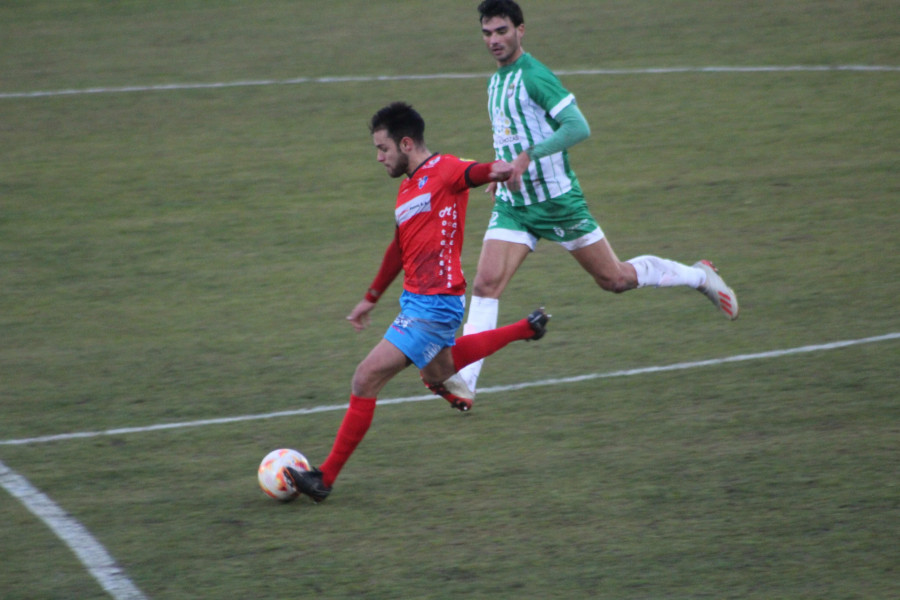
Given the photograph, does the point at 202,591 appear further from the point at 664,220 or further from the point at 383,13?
the point at 383,13

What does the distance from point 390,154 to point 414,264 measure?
21.9 inches

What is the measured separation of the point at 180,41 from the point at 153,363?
10.6 meters

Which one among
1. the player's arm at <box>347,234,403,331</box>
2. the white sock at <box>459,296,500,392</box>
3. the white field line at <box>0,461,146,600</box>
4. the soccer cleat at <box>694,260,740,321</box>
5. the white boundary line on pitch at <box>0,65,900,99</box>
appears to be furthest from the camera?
the white boundary line on pitch at <box>0,65,900,99</box>

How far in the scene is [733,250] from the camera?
360 inches

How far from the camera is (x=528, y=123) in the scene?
639 centimetres

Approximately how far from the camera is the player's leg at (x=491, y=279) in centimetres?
638

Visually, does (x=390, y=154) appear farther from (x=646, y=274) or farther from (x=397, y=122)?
(x=646, y=274)

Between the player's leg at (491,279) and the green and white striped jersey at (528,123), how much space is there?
9.4 inches

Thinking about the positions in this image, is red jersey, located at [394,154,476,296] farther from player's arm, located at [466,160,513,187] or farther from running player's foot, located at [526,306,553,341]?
running player's foot, located at [526,306,553,341]

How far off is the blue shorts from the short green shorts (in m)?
Answer: 1.21

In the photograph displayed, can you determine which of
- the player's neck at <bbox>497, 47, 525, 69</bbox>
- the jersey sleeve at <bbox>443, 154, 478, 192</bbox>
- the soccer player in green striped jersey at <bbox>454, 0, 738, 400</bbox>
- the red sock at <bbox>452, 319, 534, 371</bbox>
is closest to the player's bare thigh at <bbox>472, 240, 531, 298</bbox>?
the soccer player in green striped jersey at <bbox>454, 0, 738, 400</bbox>

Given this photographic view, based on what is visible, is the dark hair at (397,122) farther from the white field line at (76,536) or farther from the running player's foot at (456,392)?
the white field line at (76,536)

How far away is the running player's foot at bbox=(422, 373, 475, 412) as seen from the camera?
5.84 meters

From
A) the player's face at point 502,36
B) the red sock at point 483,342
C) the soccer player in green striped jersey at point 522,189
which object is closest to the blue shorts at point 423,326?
the red sock at point 483,342
